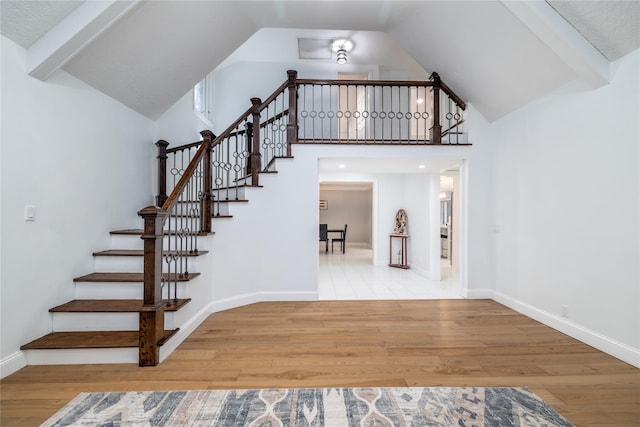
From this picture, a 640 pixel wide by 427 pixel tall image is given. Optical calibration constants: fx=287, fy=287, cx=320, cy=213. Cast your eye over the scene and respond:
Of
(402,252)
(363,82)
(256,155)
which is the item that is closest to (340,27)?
(363,82)

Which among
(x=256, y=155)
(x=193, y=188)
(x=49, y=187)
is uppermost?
(x=256, y=155)

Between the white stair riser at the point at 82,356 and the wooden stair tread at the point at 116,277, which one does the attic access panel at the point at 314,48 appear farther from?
the white stair riser at the point at 82,356

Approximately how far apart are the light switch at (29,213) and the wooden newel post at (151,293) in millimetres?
847

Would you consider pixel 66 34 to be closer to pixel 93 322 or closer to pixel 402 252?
pixel 93 322

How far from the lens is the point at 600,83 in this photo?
246 cm

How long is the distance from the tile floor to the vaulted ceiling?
2.66 metres

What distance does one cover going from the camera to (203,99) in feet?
18.0

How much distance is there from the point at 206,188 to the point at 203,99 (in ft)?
9.95

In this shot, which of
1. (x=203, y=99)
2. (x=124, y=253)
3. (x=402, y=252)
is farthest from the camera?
(x=402, y=252)

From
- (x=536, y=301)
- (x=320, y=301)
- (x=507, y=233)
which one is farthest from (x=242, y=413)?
(x=507, y=233)

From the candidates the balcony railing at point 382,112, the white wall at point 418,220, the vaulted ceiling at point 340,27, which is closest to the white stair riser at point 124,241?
the vaulted ceiling at point 340,27

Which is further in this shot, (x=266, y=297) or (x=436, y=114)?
(x=436, y=114)

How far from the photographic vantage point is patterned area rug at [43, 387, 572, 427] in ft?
5.18

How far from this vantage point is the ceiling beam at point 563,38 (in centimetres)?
235
